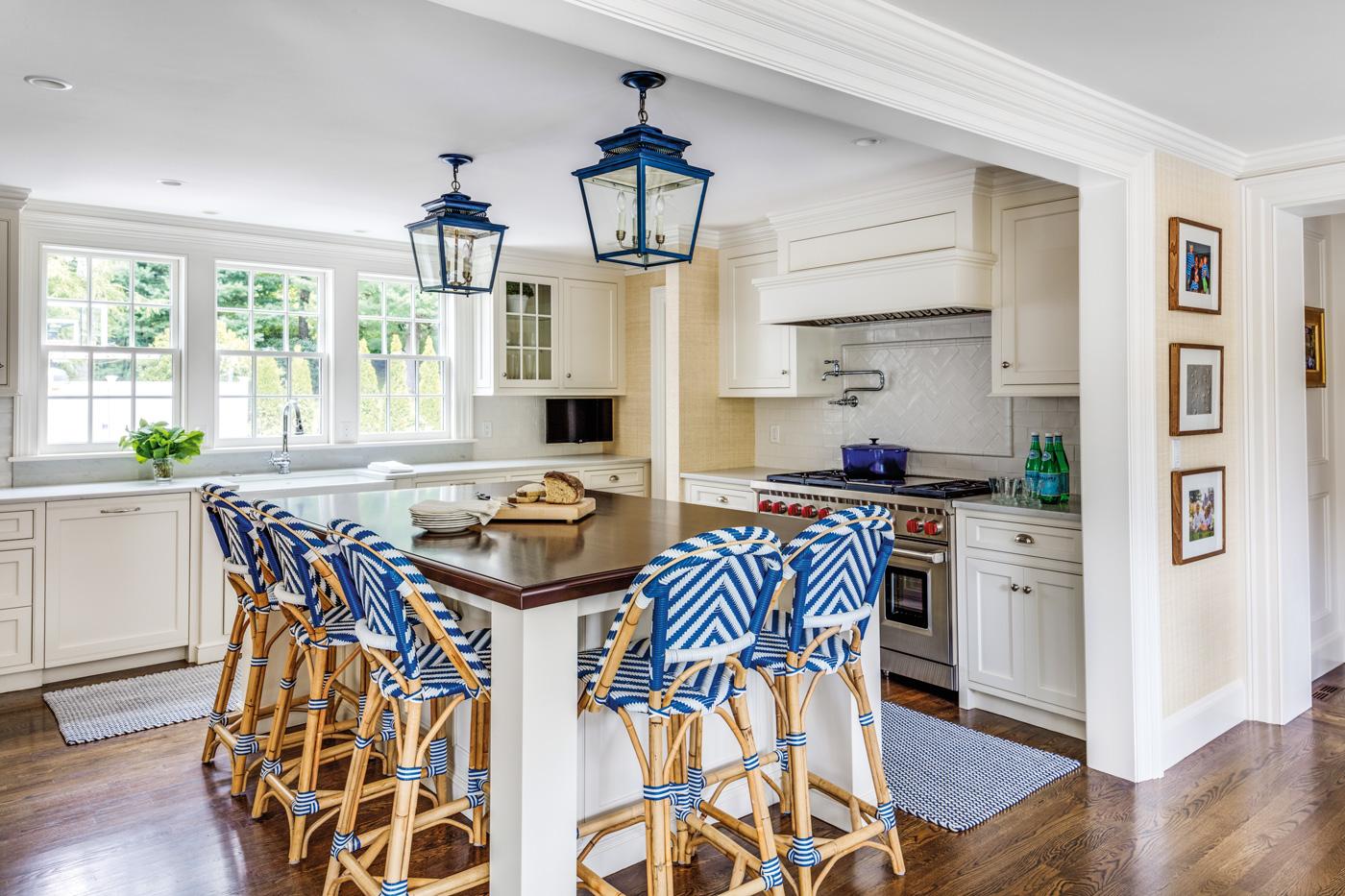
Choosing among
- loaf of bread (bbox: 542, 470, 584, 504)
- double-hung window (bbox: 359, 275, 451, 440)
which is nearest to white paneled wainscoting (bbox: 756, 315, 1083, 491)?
loaf of bread (bbox: 542, 470, 584, 504)

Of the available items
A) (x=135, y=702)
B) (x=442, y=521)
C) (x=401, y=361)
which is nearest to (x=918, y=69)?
(x=442, y=521)

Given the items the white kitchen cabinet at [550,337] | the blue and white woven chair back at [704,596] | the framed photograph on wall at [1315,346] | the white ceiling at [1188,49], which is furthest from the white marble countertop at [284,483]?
the framed photograph on wall at [1315,346]

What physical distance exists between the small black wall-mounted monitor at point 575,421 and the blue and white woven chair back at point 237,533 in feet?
10.7

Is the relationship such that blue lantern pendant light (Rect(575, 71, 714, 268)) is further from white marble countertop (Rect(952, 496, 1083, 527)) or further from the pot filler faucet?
the pot filler faucet

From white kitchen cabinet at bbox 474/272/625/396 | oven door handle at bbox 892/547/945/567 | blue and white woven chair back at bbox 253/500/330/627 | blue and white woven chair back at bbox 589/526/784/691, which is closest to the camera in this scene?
blue and white woven chair back at bbox 589/526/784/691

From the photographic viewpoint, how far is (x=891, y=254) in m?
4.26

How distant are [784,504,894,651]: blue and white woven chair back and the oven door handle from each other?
5.08 ft

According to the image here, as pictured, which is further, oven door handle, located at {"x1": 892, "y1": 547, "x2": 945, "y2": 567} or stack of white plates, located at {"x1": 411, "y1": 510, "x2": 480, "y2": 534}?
oven door handle, located at {"x1": 892, "y1": 547, "x2": 945, "y2": 567}

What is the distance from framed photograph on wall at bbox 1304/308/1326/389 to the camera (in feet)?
13.6

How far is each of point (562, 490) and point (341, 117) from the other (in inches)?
62.1

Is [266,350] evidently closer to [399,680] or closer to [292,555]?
[292,555]

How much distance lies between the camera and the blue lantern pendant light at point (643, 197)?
8.09 feet

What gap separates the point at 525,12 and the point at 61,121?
252 centimetres

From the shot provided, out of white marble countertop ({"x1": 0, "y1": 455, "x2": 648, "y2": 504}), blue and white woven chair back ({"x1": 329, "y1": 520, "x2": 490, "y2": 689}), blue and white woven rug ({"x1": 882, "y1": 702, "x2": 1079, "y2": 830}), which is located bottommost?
blue and white woven rug ({"x1": 882, "y1": 702, "x2": 1079, "y2": 830})
